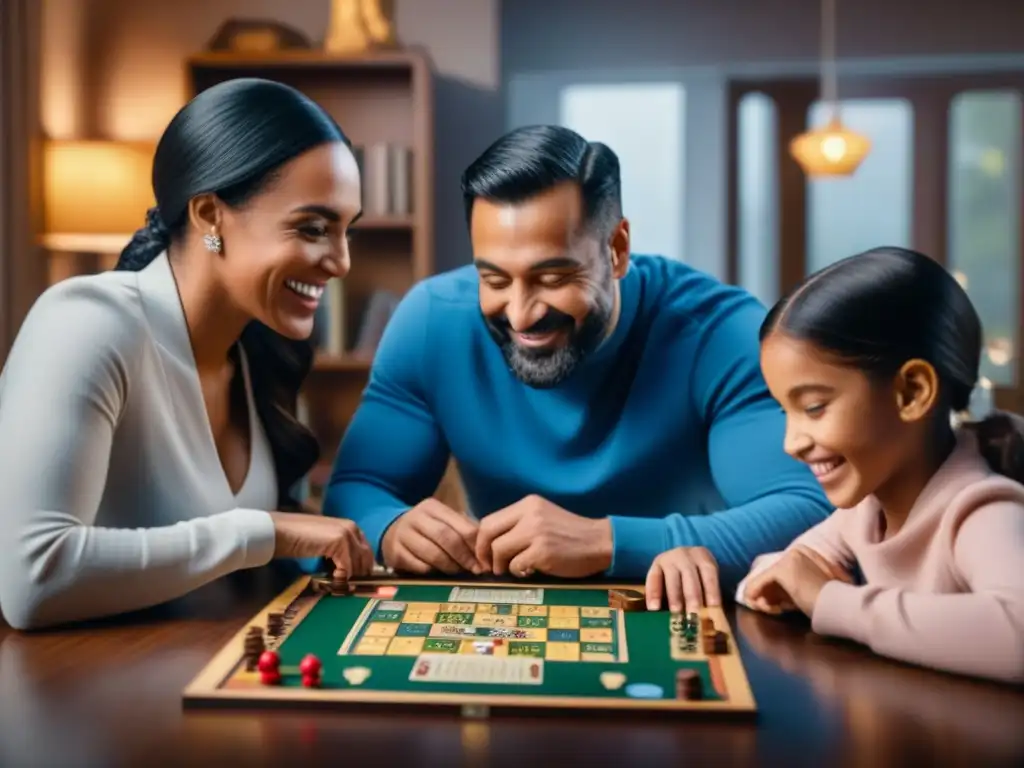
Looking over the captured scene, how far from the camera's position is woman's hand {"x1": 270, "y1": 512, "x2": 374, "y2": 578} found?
1.59m

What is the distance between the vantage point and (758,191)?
6.12m

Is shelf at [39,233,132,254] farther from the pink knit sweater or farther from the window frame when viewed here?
the pink knit sweater

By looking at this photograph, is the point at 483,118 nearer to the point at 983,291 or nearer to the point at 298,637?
the point at 983,291

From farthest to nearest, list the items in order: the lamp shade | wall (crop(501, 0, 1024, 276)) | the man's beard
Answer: wall (crop(501, 0, 1024, 276)) < the lamp shade < the man's beard

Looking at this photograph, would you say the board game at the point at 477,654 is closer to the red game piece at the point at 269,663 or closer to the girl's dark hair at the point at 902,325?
the red game piece at the point at 269,663

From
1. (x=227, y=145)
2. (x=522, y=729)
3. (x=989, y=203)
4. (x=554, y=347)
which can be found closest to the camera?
(x=522, y=729)

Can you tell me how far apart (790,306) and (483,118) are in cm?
409

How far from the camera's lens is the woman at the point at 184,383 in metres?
1.43

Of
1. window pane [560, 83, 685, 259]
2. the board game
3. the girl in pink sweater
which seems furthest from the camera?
window pane [560, 83, 685, 259]

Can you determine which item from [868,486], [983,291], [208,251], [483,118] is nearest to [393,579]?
[208,251]

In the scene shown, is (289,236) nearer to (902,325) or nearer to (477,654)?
(477,654)

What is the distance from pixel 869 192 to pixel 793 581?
503cm

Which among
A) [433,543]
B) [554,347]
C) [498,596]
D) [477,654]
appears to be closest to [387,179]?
[554,347]

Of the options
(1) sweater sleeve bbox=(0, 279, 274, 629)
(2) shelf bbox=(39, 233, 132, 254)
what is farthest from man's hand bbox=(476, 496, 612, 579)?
(2) shelf bbox=(39, 233, 132, 254)
